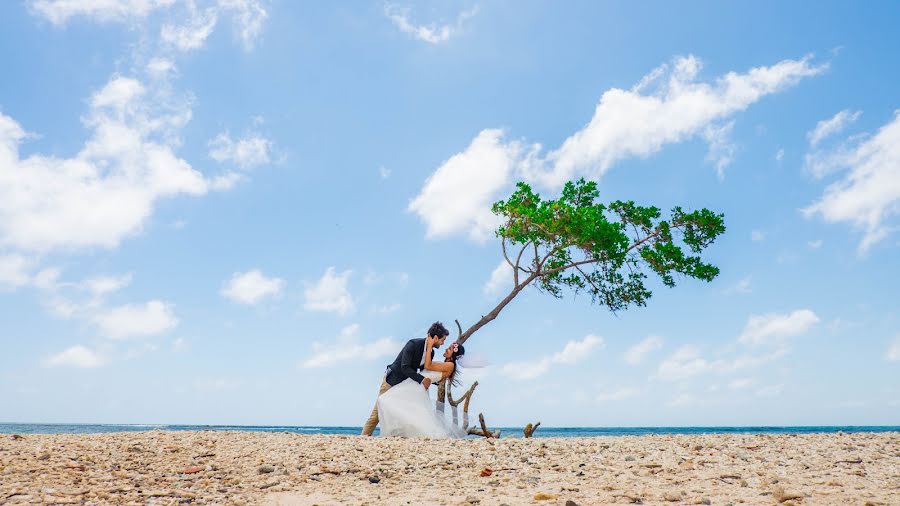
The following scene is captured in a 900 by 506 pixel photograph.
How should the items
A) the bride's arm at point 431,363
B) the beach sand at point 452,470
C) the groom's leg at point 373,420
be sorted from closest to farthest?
the beach sand at point 452,470 → the bride's arm at point 431,363 → the groom's leg at point 373,420

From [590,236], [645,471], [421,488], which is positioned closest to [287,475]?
[421,488]

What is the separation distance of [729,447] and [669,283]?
10.7 metres

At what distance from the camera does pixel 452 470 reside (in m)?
8.56

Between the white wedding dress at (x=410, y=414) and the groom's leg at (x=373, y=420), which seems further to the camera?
the groom's leg at (x=373, y=420)

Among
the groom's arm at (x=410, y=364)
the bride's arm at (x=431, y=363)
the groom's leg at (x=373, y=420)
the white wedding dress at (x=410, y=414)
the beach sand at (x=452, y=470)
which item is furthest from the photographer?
the groom's leg at (x=373, y=420)

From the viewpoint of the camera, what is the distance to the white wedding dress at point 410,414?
12711 mm

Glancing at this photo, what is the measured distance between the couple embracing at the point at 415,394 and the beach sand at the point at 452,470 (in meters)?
1.70

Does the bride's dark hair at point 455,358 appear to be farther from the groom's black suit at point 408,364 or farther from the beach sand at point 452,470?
the beach sand at point 452,470

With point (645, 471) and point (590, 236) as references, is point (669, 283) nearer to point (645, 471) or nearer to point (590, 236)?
point (590, 236)

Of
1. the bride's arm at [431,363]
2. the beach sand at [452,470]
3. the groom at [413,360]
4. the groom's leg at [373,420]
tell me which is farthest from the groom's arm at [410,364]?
the beach sand at [452,470]

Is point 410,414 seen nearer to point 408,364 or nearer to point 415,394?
point 415,394

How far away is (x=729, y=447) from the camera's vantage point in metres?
9.47

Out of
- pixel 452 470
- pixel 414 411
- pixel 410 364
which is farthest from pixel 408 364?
pixel 452 470

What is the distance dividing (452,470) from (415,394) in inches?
180
